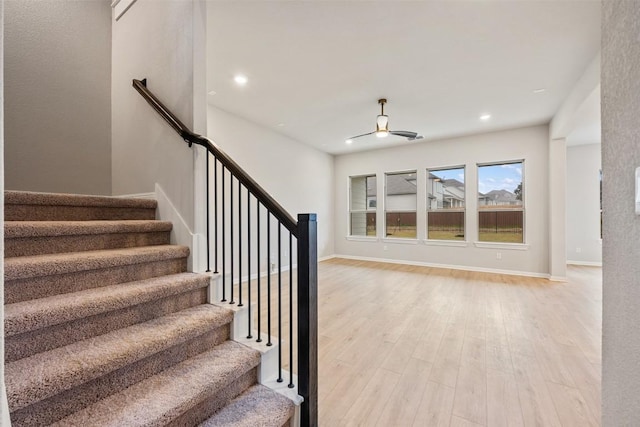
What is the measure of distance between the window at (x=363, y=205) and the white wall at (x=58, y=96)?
5.64m

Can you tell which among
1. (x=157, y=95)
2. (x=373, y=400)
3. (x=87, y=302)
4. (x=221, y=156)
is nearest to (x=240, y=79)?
(x=157, y=95)

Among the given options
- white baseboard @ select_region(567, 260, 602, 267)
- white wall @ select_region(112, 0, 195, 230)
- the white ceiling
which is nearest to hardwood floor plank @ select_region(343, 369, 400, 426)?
white wall @ select_region(112, 0, 195, 230)

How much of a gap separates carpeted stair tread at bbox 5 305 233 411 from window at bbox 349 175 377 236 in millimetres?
6007

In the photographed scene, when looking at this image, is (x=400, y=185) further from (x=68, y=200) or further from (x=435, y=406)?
(x=68, y=200)

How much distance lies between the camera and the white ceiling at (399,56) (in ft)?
7.61

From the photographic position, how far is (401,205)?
6.79m

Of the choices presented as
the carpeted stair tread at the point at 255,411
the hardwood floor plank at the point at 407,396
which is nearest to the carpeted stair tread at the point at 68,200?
the carpeted stair tread at the point at 255,411

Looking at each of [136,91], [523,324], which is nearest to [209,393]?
[136,91]

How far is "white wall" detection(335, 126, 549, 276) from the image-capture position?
5160 millimetres

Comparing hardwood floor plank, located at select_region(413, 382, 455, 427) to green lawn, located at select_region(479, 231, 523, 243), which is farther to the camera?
green lawn, located at select_region(479, 231, 523, 243)

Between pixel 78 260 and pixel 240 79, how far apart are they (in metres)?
2.83

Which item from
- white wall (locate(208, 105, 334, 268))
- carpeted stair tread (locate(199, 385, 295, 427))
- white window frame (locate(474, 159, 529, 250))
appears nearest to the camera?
carpeted stair tread (locate(199, 385, 295, 427))

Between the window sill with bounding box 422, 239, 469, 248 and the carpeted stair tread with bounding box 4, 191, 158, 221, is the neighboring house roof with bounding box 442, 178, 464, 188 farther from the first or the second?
the carpeted stair tread with bounding box 4, 191, 158, 221

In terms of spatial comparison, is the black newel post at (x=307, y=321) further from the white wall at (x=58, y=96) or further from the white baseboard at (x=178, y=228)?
the white wall at (x=58, y=96)
